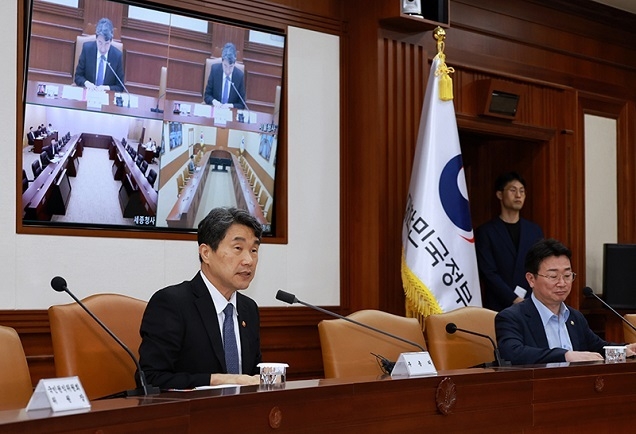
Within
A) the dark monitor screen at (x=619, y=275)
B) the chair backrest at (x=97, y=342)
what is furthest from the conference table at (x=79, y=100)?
the dark monitor screen at (x=619, y=275)

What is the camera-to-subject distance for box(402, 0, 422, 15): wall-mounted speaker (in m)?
5.43

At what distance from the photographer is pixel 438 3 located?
18.7 feet

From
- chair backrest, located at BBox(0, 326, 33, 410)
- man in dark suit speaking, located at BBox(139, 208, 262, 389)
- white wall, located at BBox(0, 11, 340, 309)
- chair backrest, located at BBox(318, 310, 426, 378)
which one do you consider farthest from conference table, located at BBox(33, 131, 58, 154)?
chair backrest, located at BBox(318, 310, 426, 378)

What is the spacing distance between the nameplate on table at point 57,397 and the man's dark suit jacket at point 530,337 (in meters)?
2.31

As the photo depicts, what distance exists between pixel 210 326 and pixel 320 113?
2.25 m

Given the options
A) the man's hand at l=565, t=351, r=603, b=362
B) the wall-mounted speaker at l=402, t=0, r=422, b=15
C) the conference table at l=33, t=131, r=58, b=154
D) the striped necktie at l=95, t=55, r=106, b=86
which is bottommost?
the man's hand at l=565, t=351, r=603, b=362

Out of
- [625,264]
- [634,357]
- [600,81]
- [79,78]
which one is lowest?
[634,357]

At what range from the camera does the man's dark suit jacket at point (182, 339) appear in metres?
3.26

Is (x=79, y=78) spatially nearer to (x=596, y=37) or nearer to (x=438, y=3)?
(x=438, y=3)

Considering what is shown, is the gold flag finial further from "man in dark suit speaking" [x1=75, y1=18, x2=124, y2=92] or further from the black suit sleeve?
the black suit sleeve

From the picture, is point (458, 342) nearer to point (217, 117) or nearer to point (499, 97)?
point (217, 117)

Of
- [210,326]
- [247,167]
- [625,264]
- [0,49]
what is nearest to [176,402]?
[210,326]

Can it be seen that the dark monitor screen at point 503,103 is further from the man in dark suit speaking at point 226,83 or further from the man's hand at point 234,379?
the man's hand at point 234,379

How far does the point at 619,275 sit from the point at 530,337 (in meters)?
2.74
